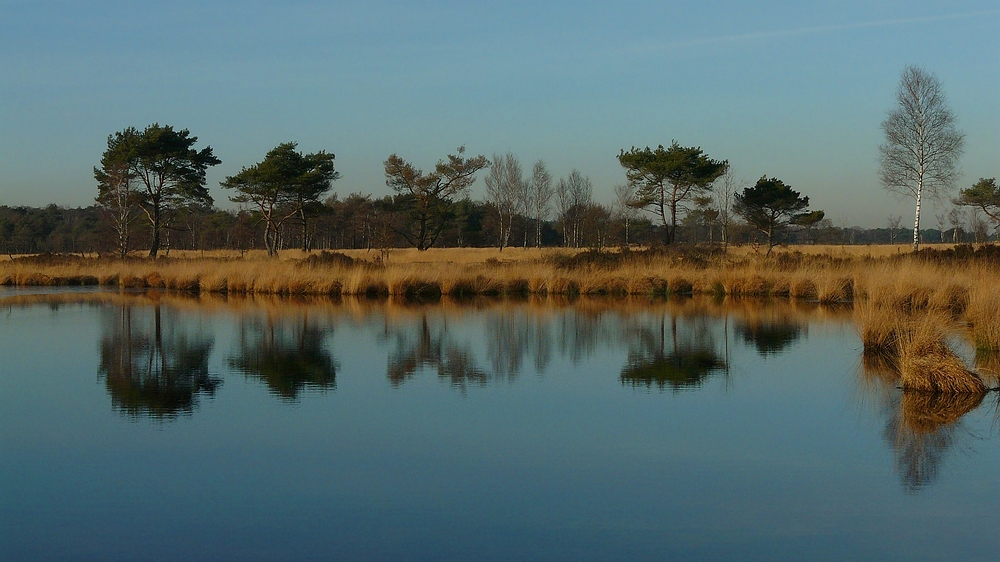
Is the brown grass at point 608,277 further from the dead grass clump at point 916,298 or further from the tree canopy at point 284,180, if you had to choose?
the tree canopy at point 284,180

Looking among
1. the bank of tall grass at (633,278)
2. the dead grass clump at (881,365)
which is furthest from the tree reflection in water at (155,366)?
the bank of tall grass at (633,278)

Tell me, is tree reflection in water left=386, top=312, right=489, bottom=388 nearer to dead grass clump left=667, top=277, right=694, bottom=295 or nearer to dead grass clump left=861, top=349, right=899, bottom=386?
dead grass clump left=861, top=349, right=899, bottom=386

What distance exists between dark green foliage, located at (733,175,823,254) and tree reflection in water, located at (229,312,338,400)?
3297 cm

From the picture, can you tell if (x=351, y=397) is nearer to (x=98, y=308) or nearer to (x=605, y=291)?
(x=98, y=308)

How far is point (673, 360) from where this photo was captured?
9609 mm

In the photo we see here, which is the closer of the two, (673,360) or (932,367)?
(932,367)

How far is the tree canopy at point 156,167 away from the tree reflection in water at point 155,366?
26616mm

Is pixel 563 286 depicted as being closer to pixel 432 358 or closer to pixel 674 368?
pixel 432 358

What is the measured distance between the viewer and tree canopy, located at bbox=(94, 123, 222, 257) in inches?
1527

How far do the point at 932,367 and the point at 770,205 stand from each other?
121 feet

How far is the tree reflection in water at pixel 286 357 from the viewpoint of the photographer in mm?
8070

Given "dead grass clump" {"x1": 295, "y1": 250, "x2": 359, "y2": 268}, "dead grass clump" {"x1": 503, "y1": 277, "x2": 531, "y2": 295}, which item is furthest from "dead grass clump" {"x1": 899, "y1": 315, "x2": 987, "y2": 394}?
"dead grass clump" {"x1": 295, "y1": 250, "x2": 359, "y2": 268}

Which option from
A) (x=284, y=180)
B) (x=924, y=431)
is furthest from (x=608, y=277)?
(x=284, y=180)

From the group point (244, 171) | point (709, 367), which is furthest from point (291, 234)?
point (709, 367)
